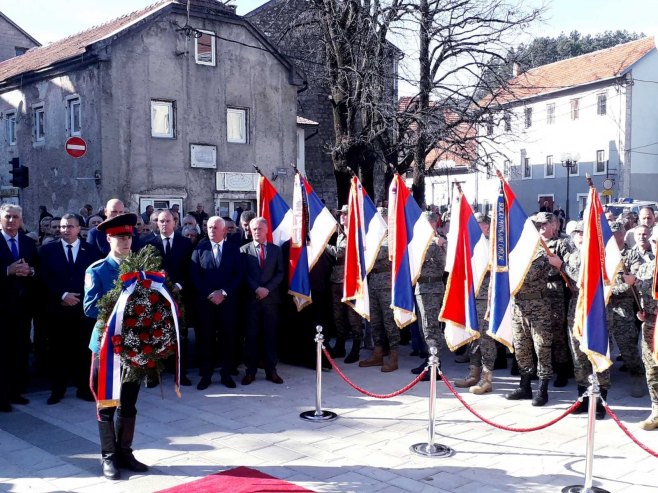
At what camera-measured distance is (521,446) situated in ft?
20.5

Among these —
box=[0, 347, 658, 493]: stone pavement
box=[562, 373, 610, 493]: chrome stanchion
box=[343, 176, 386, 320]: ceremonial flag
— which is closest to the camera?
box=[562, 373, 610, 493]: chrome stanchion

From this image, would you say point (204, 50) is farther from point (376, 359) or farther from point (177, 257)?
point (376, 359)

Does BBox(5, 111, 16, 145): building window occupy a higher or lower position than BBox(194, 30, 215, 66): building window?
lower

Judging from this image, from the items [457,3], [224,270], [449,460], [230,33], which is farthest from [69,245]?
[230,33]

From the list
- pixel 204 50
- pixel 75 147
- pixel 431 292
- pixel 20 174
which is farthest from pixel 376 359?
pixel 204 50

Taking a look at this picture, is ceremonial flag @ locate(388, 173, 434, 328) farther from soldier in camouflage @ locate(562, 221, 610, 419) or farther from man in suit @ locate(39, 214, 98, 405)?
man in suit @ locate(39, 214, 98, 405)

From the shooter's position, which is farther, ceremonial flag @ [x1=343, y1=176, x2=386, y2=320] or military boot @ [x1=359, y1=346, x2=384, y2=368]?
military boot @ [x1=359, y1=346, x2=384, y2=368]

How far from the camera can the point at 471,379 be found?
838 cm

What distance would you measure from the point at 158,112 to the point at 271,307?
1549 cm

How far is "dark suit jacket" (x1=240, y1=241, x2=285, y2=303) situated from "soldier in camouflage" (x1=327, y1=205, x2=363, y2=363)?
115 cm

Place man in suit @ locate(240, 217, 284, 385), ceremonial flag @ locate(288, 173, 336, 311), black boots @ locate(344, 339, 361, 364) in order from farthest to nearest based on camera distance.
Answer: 1. black boots @ locate(344, 339, 361, 364)
2. ceremonial flag @ locate(288, 173, 336, 311)
3. man in suit @ locate(240, 217, 284, 385)

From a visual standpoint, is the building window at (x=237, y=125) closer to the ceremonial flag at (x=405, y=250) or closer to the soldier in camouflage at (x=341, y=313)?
the soldier in camouflage at (x=341, y=313)

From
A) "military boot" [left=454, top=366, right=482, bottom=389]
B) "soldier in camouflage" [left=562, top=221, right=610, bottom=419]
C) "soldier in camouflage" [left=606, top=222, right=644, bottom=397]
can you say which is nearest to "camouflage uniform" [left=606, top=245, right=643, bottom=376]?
"soldier in camouflage" [left=606, top=222, right=644, bottom=397]

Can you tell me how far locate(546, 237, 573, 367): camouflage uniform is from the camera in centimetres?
761
